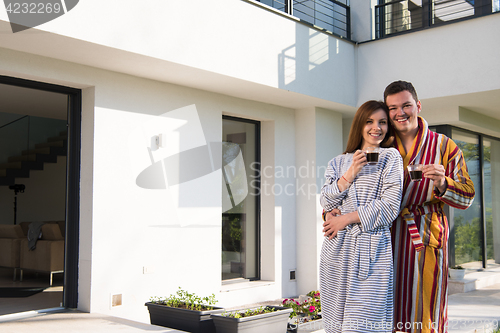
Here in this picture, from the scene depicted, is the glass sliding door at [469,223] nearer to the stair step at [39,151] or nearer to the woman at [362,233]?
the woman at [362,233]

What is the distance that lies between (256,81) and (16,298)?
3.57 meters

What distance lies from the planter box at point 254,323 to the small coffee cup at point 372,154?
7.07 feet

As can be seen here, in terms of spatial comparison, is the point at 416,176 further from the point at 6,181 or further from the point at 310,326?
the point at 6,181

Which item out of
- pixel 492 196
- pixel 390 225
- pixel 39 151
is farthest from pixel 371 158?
pixel 39 151

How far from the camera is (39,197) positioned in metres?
10.0

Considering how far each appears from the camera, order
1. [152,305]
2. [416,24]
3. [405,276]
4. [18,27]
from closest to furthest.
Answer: [405,276] < [18,27] < [152,305] < [416,24]

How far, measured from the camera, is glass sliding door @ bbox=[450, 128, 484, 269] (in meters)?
7.14

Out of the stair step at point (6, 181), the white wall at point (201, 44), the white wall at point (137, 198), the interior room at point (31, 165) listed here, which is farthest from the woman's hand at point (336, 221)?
the stair step at point (6, 181)

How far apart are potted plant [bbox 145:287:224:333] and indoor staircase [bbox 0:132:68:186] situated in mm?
6072

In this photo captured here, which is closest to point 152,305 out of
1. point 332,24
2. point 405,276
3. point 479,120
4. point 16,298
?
point 16,298

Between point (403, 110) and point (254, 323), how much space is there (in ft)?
7.67

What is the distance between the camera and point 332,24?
6.98 metres

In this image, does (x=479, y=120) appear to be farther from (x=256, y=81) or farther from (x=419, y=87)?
(x=256, y=81)

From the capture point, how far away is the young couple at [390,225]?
1.96 metres
